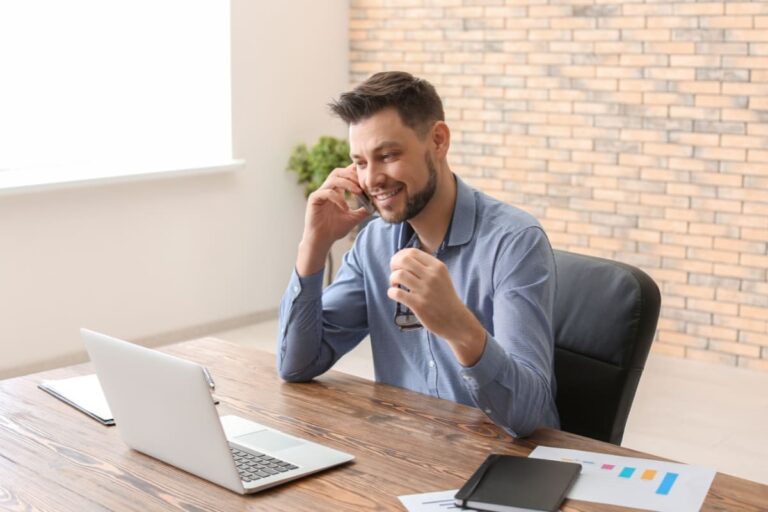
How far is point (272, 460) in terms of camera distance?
5.77ft

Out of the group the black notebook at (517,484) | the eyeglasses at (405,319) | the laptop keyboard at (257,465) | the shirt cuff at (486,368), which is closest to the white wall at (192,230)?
the eyeglasses at (405,319)

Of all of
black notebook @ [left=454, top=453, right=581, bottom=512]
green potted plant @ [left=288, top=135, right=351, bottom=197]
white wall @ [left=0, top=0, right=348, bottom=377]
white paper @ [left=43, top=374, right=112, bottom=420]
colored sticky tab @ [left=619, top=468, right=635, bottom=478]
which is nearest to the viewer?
black notebook @ [left=454, top=453, right=581, bottom=512]

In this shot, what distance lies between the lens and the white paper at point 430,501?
1.56 meters

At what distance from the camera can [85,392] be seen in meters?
2.14

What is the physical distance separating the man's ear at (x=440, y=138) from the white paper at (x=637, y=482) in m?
0.79

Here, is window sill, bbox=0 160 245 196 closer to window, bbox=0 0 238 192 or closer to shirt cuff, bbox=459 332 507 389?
window, bbox=0 0 238 192

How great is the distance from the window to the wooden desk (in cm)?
299

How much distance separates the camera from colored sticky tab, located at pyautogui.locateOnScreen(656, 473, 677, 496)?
161 centimetres

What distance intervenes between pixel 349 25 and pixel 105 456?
16.7 feet

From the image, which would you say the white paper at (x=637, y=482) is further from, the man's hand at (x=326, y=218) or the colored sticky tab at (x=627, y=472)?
the man's hand at (x=326, y=218)

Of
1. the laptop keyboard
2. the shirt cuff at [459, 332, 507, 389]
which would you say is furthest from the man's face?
the laptop keyboard

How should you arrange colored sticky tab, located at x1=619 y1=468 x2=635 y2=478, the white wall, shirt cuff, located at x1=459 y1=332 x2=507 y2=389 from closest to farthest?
colored sticky tab, located at x1=619 y1=468 x2=635 y2=478
shirt cuff, located at x1=459 y1=332 x2=507 y2=389
the white wall

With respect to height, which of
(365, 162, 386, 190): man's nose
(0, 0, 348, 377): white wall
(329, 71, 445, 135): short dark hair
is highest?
(329, 71, 445, 135): short dark hair

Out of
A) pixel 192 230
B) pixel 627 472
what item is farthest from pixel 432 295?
pixel 192 230
